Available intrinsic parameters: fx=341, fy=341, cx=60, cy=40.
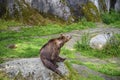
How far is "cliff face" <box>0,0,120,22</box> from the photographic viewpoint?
19725 mm

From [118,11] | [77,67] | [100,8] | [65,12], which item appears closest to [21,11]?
[65,12]

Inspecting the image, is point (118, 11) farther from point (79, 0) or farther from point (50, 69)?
point (50, 69)

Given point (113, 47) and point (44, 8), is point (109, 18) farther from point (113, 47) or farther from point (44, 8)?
point (113, 47)

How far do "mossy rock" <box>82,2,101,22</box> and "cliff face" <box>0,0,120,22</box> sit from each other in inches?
3.0

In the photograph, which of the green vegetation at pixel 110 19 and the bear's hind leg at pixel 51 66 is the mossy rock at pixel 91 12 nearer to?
the green vegetation at pixel 110 19

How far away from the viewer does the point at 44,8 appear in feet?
67.5

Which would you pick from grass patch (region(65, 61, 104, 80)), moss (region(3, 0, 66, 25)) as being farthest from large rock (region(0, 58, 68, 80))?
moss (region(3, 0, 66, 25))

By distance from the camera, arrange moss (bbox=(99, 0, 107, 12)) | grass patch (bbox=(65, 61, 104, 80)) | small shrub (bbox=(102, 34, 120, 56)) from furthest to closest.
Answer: moss (bbox=(99, 0, 107, 12)) < small shrub (bbox=(102, 34, 120, 56)) < grass patch (bbox=(65, 61, 104, 80))

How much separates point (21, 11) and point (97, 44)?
24.2ft

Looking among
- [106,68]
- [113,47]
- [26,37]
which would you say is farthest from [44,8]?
[106,68]

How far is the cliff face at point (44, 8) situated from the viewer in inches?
777

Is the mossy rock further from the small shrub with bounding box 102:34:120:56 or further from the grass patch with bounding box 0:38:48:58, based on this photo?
the small shrub with bounding box 102:34:120:56

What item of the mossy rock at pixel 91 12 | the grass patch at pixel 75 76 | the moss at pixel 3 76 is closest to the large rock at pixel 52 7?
the mossy rock at pixel 91 12

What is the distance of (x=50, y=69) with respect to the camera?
8938 millimetres
